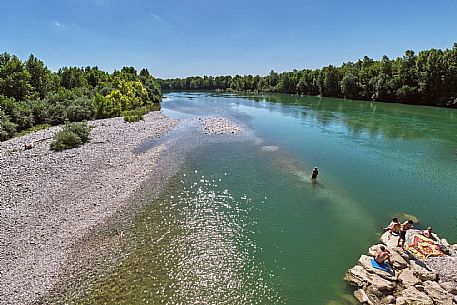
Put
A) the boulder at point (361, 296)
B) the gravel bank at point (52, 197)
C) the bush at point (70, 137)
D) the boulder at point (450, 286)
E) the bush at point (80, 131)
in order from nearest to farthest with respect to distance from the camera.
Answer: the boulder at point (361, 296), the boulder at point (450, 286), the gravel bank at point (52, 197), the bush at point (70, 137), the bush at point (80, 131)

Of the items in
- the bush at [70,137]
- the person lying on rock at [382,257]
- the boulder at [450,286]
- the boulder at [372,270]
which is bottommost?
the boulder at [450,286]

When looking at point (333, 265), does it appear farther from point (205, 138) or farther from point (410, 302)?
point (205, 138)

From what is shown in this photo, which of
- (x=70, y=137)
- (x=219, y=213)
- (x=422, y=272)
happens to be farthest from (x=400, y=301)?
(x=70, y=137)

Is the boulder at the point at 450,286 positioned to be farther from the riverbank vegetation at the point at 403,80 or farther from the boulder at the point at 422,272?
the riverbank vegetation at the point at 403,80

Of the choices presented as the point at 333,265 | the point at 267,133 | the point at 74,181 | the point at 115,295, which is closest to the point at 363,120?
the point at 267,133

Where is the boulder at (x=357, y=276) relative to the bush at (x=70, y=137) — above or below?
below

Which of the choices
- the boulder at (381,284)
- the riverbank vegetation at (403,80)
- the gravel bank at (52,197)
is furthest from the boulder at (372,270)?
the riverbank vegetation at (403,80)

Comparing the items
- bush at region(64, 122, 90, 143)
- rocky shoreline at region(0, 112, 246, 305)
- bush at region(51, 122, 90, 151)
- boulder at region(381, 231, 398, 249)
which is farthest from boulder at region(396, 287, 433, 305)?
bush at region(64, 122, 90, 143)

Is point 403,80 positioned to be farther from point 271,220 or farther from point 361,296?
point 361,296
